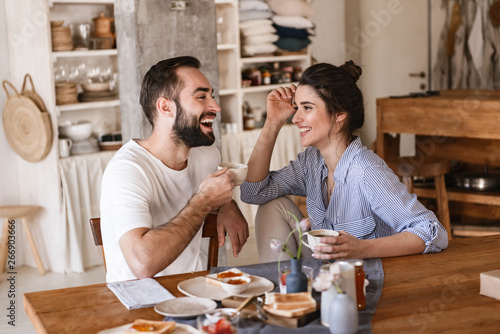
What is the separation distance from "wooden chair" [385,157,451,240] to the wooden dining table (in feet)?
6.10

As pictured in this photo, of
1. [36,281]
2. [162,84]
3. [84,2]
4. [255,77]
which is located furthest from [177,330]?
[255,77]

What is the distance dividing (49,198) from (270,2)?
249 cm

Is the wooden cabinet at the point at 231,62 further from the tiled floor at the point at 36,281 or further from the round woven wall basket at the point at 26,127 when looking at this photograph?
the round woven wall basket at the point at 26,127

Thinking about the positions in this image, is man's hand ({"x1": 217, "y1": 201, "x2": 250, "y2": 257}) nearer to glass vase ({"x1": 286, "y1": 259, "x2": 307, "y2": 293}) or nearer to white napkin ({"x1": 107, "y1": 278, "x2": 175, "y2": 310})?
white napkin ({"x1": 107, "y1": 278, "x2": 175, "y2": 310})

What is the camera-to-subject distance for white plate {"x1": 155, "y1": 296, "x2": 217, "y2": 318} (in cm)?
166

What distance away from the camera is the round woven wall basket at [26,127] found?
458cm

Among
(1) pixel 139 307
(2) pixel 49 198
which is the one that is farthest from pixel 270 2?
(1) pixel 139 307

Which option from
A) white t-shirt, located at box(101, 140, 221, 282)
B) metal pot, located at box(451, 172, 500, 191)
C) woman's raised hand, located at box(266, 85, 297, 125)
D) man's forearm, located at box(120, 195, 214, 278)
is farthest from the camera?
metal pot, located at box(451, 172, 500, 191)

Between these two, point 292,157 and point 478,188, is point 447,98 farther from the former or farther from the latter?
point 292,157

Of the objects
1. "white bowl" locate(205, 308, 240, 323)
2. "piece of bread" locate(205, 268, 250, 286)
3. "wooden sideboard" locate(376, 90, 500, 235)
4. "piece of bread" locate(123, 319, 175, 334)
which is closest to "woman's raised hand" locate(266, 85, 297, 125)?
"piece of bread" locate(205, 268, 250, 286)

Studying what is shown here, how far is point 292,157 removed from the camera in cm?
592

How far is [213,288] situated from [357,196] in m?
0.77

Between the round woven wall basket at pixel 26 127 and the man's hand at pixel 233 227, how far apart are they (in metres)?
2.46

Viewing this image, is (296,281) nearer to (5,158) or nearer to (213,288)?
(213,288)
